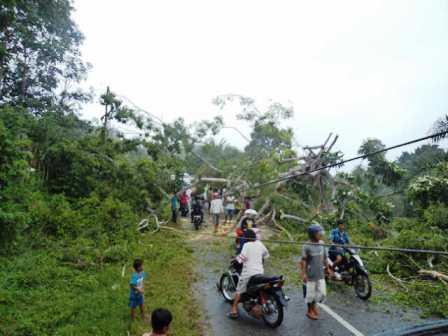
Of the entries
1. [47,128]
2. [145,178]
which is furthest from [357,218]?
[47,128]

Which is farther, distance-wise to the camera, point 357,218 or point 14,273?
point 357,218

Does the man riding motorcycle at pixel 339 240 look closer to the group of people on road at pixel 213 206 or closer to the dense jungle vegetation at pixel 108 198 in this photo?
the dense jungle vegetation at pixel 108 198

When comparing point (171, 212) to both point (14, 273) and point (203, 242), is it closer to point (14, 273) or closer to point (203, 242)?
point (203, 242)

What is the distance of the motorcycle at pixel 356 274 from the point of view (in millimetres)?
5600

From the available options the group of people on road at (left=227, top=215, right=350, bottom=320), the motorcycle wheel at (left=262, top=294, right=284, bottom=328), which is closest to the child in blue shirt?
the group of people on road at (left=227, top=215, right=350, bottom=320)

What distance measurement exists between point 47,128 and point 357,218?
12871 millimetres

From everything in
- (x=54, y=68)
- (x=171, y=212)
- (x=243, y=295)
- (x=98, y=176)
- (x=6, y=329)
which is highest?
(x=54, y=68)

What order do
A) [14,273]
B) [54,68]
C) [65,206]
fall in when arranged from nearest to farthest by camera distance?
[14,273]
[65,206]
[54,68]

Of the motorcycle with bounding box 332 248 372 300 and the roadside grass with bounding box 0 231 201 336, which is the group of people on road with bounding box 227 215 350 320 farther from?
the motorcycle with bounding box 332 248 372 300

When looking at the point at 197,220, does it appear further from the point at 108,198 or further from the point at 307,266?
the point at 307,266

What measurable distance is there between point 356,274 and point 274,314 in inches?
92.9

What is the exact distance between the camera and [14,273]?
18.9 feet

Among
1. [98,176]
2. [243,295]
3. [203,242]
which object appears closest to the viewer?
[243,295]

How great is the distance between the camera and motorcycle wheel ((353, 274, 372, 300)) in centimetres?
554
